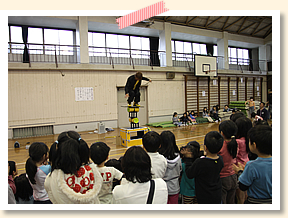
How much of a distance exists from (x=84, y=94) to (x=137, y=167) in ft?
25.7

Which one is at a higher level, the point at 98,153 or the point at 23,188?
the point at 98,153

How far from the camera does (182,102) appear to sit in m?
11.5

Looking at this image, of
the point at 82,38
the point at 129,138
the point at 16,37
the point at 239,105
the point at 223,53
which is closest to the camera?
the point at 129,138

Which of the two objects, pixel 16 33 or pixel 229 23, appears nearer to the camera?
pixel 16 33

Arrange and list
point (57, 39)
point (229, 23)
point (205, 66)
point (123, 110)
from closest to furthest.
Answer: point (57, 39)
point (123, 110)
point (205, 66)
point (229, 23)

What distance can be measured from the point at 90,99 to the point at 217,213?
25.9 ft

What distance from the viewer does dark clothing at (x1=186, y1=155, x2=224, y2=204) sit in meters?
1.70

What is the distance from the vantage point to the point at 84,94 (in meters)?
8.77

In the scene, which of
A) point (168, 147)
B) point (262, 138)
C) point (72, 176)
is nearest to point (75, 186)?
point (72, 176)

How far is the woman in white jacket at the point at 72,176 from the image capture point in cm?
145

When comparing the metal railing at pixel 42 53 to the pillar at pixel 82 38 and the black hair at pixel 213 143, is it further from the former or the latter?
the black hair at pixel 213 143

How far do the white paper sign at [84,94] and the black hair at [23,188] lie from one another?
6837 millimetres

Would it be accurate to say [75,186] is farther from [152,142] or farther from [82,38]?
[82,38]

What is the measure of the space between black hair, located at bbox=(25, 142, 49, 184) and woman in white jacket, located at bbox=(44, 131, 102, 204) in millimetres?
424
